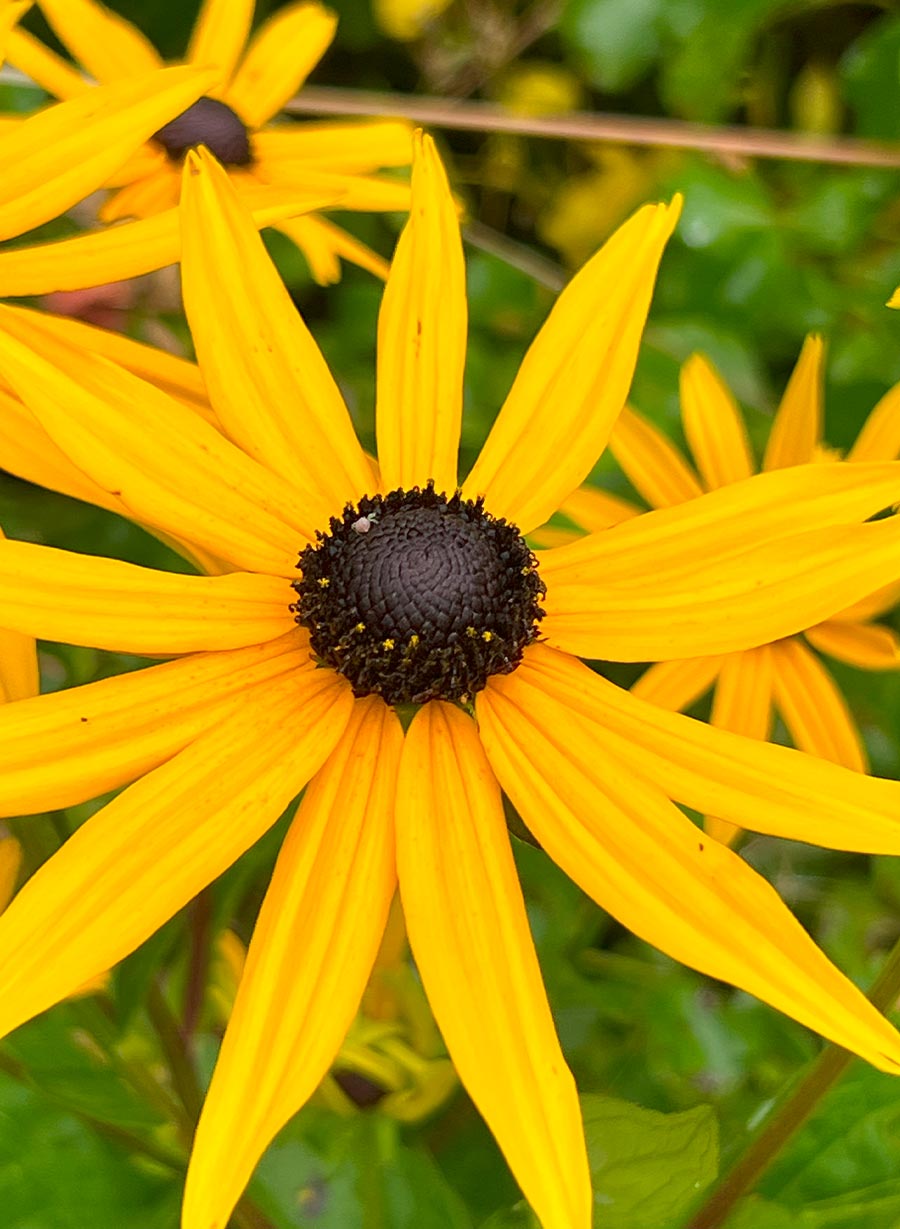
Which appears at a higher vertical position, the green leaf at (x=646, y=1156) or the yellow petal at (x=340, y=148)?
the yellow petal at (x=340, y=148)

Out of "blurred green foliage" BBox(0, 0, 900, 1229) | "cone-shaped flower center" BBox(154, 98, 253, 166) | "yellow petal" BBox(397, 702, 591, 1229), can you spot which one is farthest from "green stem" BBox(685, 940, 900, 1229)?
"cone-shaped flower center" BBox(154, 98, 253, 166)

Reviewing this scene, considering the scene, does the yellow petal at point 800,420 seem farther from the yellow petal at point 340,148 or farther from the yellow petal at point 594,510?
the yellow petal at point 340,148

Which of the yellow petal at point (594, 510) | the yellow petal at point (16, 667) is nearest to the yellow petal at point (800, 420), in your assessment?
the yellow petal at point (594, 510)

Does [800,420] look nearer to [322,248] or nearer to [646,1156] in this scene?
[322,248]

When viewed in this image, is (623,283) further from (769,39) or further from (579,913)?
(769,39)

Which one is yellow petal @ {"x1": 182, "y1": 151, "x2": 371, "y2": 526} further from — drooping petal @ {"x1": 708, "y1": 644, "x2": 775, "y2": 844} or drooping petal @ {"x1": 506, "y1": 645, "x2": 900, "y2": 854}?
drooping petal @ {"x1": 708, "y1": 644, "x2": 775, "y2": 844}

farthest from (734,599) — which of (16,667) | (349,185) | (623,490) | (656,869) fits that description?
(623,490)
